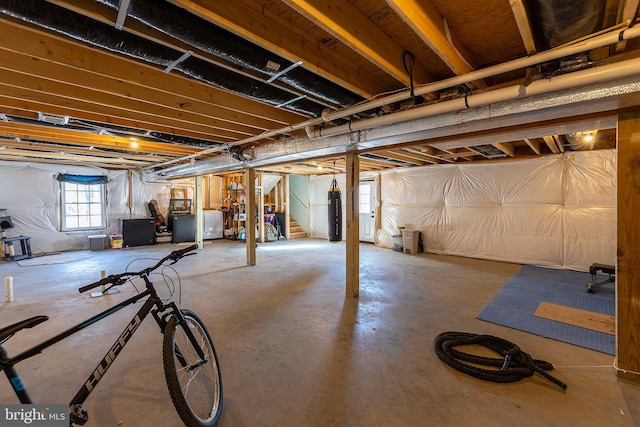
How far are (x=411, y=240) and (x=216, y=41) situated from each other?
5.73 meters

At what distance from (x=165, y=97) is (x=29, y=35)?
2.99 ft

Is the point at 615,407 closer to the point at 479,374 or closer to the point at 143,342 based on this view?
the point at 479,374

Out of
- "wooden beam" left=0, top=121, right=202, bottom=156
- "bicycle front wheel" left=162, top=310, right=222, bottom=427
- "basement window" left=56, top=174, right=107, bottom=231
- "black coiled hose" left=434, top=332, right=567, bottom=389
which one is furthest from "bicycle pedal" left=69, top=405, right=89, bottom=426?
"basement window" left=56, top=174, right=107, bottom=231

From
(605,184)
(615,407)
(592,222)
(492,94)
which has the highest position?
(492,94)

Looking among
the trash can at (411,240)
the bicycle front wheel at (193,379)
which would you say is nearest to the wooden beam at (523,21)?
the bicycle front wheel at (193,379)

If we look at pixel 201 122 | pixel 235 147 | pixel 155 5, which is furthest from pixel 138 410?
pixel 235 147

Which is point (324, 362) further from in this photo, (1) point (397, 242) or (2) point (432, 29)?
(1) point (397, 242)

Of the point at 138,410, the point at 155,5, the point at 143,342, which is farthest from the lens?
the point at 143,342

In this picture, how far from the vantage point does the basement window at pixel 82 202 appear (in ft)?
22.7

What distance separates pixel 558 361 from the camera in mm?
2143

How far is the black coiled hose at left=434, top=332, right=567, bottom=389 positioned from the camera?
1908 mm

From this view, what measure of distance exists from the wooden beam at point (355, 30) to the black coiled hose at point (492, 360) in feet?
6.88

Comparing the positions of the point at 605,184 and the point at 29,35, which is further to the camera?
the point at 605,184

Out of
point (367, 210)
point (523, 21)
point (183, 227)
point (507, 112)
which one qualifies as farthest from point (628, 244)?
point (183, 227)
